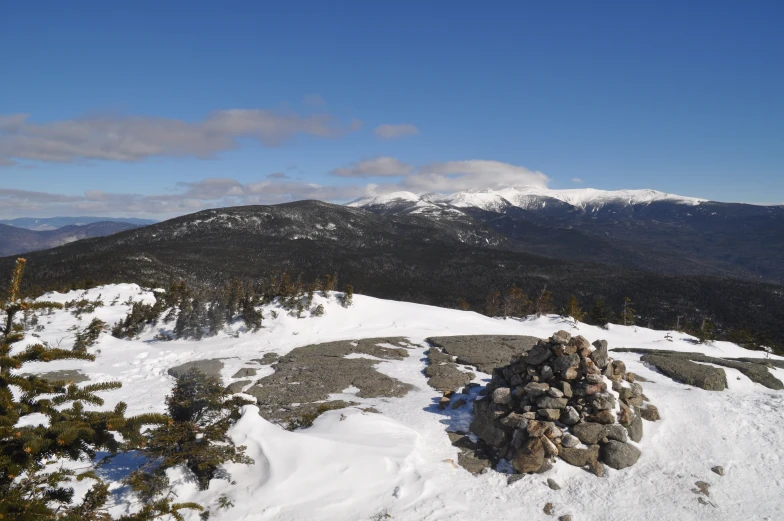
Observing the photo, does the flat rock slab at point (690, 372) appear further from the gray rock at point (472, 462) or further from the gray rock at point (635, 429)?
the gray rock at point (472, 462)

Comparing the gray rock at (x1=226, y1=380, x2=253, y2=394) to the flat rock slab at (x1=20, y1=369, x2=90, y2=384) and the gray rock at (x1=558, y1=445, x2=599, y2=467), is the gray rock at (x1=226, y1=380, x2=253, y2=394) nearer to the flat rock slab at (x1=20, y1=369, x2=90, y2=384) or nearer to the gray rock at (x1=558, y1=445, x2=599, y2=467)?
the flat rock slab at (x1=20, y1=369, x2=90, y2=384)

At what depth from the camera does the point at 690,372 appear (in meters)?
17.8

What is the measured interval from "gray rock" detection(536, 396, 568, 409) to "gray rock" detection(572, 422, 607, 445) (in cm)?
67

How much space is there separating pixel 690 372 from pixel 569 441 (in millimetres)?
10452

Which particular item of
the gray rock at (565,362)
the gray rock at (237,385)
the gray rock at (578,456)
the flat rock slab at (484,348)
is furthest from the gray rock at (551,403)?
the gray rock at (237,385)

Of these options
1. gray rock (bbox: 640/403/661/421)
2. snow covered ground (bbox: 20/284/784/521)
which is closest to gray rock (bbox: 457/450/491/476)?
snow covered ground (bbox: 20/284/784/521)

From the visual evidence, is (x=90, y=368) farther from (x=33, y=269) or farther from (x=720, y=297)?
(x=720, y=297)

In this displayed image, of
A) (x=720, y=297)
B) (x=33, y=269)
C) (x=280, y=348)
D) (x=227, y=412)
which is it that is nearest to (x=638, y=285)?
(x=720, y=297)

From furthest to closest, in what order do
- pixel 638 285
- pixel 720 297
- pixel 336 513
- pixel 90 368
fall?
pixel 638 285 → pixel 720 297 → pixel 90 368 → pixel 336 513

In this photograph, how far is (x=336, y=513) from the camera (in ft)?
28.5

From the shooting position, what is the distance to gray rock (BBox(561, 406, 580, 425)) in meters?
11.5

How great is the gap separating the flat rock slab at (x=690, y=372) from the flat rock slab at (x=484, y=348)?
20.4 ft

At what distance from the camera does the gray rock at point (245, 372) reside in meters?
18.5

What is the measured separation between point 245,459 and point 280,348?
15.3 m
